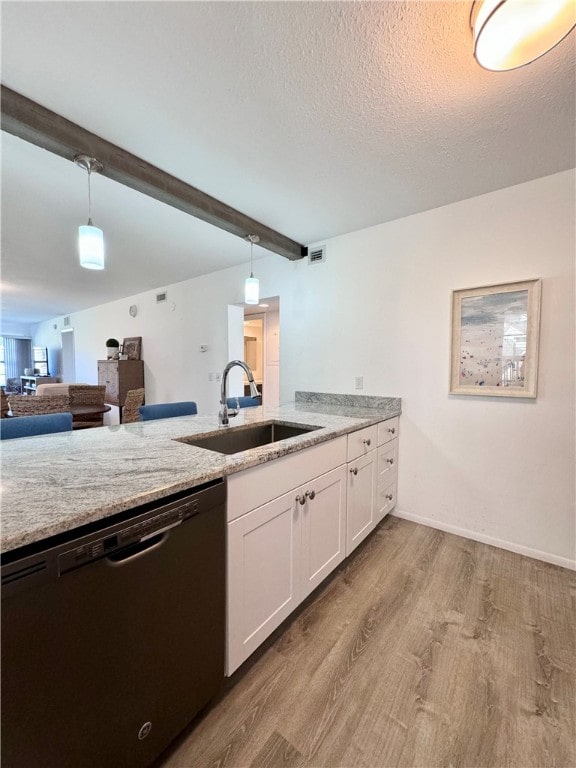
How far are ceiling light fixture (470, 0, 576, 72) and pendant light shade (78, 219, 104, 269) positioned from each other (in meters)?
1.70

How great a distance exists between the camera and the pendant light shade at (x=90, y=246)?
156cm

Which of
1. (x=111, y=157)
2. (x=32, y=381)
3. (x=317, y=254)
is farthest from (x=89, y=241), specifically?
(x=32, y=381)

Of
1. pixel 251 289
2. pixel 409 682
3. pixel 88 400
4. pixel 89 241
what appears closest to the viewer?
pixel 409 682

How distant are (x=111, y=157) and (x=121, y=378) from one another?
3.77m

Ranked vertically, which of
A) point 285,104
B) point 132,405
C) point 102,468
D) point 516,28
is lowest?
point 132,405

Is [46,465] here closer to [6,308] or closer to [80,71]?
[80,71]

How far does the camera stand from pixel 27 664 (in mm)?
645

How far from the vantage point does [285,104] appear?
139 cm

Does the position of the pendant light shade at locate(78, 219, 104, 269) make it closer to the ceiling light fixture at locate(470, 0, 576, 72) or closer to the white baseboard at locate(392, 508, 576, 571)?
the ceiling light fixture at locate(470, 0, 576, 72)

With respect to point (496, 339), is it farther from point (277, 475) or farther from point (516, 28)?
point (277, 475)

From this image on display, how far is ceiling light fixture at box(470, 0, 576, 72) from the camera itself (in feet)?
3.04

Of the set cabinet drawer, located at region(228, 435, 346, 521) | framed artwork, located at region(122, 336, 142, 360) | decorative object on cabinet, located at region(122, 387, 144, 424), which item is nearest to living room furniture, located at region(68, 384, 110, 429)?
decorative object on cabinet, located at region(122, 387, 144, 424)

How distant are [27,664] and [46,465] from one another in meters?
0.61

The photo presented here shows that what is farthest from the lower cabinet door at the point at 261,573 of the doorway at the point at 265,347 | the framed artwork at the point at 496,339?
the doorway at the point at 265,347
